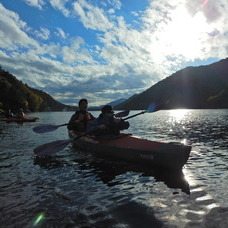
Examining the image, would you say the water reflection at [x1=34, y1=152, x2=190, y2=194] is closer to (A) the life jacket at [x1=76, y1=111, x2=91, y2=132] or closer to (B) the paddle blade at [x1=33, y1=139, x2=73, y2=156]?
(B) the paddle blade at [x1=33, y1=139, x2=73, y2=156]

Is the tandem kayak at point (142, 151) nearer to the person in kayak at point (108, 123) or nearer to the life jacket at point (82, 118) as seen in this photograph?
the person in kayak at point (108, 123)

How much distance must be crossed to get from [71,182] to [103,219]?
10.7 ft

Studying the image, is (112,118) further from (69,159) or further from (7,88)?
(7,88)

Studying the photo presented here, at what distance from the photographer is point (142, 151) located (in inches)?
420

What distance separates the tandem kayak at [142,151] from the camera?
9844 mm

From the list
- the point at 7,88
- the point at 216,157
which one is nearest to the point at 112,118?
the point at 216,157

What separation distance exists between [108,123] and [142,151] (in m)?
3.18

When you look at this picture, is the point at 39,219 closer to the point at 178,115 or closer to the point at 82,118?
the point at 82,118

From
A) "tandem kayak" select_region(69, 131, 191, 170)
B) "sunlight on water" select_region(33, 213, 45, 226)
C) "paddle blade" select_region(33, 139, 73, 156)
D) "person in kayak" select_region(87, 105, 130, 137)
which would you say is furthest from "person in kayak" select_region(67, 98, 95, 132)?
"sunlight on water" select_region(33, 213, 45, 226)

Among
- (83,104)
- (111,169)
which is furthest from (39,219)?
(83,104)

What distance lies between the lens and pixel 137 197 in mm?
7258

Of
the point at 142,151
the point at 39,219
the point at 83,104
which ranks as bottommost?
the point at 39,219

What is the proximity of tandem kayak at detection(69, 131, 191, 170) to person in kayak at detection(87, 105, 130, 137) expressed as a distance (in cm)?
46

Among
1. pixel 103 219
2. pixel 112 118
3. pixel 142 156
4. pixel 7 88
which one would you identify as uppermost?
pixel 7 88
